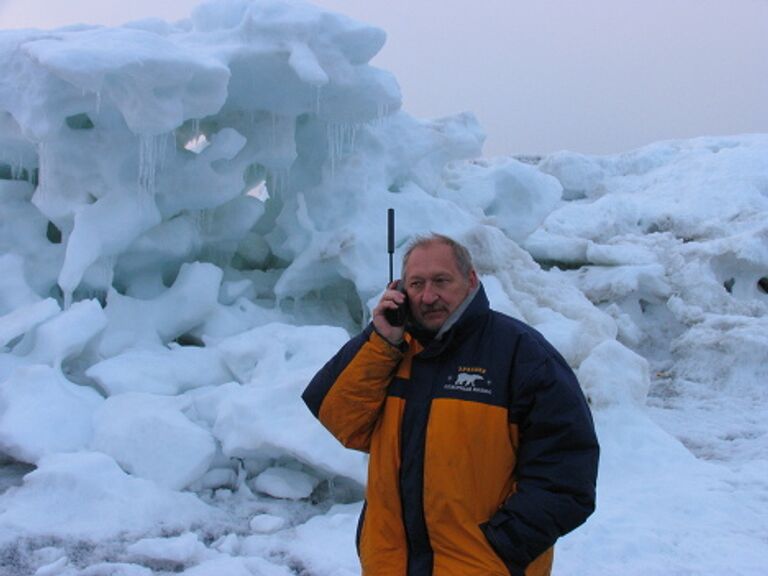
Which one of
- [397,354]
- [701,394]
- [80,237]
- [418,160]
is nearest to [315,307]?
[418,160]

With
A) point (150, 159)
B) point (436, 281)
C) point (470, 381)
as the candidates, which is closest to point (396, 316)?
point (436, 281)

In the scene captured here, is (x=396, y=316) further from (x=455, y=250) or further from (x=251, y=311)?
(x=251, y=311)

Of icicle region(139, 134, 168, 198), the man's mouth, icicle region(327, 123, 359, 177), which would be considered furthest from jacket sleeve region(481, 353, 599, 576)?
icicle region(327, 123, 359, 177)

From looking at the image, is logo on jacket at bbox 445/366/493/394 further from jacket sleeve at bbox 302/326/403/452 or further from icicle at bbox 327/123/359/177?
icicle at bbox 327/123/359/177

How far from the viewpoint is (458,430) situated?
1.83 meters

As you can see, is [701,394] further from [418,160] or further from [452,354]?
[452,354]

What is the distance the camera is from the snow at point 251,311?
12.9 feet

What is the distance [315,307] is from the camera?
25.6 feet

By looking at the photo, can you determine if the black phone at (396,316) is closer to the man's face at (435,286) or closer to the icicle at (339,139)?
the man's face at (435,286)

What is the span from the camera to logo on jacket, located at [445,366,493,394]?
72.9 inches

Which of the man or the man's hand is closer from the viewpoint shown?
the man

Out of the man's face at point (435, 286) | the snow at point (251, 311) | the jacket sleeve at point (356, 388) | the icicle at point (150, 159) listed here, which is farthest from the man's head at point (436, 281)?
the icicle at point (150, 159)

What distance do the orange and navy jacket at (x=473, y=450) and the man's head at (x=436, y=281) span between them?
0.17 ft

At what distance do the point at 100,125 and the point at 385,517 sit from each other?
16.9 ft
